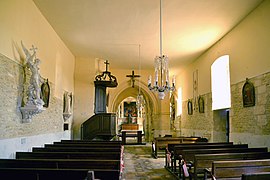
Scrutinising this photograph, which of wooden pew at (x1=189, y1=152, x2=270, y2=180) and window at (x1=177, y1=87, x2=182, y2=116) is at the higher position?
window at (x1=177, y1=87, x2=182, y2=116)

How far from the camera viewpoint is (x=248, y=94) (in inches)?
280

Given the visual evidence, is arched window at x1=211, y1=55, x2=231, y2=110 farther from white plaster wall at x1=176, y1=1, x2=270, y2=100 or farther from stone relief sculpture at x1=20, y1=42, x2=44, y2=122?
Result: stone relief sculpture at x1=20, y1=42, x2=44, y2=122

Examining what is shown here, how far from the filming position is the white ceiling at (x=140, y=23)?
21.2ft

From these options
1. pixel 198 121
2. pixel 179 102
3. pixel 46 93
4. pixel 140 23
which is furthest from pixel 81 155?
pixel 179 102

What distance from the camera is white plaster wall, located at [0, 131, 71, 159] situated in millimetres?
4773

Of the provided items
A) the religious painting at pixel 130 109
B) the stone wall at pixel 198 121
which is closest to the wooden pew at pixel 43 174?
the stone wall at pixel 198 121

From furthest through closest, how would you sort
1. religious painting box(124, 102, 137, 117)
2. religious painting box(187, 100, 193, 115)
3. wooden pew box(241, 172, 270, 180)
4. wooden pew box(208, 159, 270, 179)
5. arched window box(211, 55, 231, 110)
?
religious painting box(124, 102, 137, 117) → religious painting box(187, 100, 193, 115) → arched window box(211, 55, 231, 110) → wooden pew box(208, 159, 270, 179) → wooden pew box(241, 172, 270, 180)

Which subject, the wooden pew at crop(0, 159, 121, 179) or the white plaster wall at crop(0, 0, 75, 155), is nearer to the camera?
the wooden pew at crop(0, 159, 121, 179)

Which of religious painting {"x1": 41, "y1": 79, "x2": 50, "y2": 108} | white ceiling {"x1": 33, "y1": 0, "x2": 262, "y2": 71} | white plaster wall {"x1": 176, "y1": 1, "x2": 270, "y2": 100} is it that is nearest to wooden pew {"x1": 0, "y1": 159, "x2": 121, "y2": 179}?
religious painting {"x1": 41, "y1": 79, "x2": 50, "y2": 108}

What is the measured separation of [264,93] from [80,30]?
18.4 ft

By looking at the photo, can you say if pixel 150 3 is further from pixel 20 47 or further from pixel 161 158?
pixel 161 158

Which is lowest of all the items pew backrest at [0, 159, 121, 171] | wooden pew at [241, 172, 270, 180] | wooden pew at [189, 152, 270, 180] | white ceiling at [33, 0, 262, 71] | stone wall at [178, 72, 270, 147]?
wooden pew at [189, 152, 270, 180]

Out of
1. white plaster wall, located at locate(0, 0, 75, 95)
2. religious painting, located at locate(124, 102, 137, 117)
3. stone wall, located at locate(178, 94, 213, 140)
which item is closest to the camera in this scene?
white plaster wall, located at locate(0, 0, 75, 95)

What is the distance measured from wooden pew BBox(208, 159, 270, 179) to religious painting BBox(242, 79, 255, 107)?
328cm
